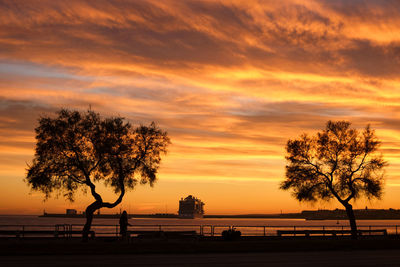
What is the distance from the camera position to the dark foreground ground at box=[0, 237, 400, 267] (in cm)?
2305

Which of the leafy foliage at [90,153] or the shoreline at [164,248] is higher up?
the leafy foliage at [90,153]

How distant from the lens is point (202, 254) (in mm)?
28859

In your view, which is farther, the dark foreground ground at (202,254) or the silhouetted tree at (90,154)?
the silhouetted tree at (90,154)

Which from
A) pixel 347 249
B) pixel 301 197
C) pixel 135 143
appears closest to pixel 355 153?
pixel 301 197

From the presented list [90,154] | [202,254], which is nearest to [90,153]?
[90,154]

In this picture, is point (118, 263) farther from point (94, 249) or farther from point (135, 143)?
point (135, 143)

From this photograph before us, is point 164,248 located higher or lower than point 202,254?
higher

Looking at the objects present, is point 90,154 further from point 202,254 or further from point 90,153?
point 202,254

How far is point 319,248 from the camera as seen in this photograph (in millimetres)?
33906

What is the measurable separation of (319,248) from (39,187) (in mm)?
23084

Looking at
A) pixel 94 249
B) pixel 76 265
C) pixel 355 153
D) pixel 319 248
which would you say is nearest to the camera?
pixel 76 265

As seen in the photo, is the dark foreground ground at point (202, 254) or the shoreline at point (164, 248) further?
the shoreline at point (164, 248)

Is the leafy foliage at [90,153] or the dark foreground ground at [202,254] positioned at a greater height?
the leafy foliage at [90,153]

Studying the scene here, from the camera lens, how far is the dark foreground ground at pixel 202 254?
75.6 ft
